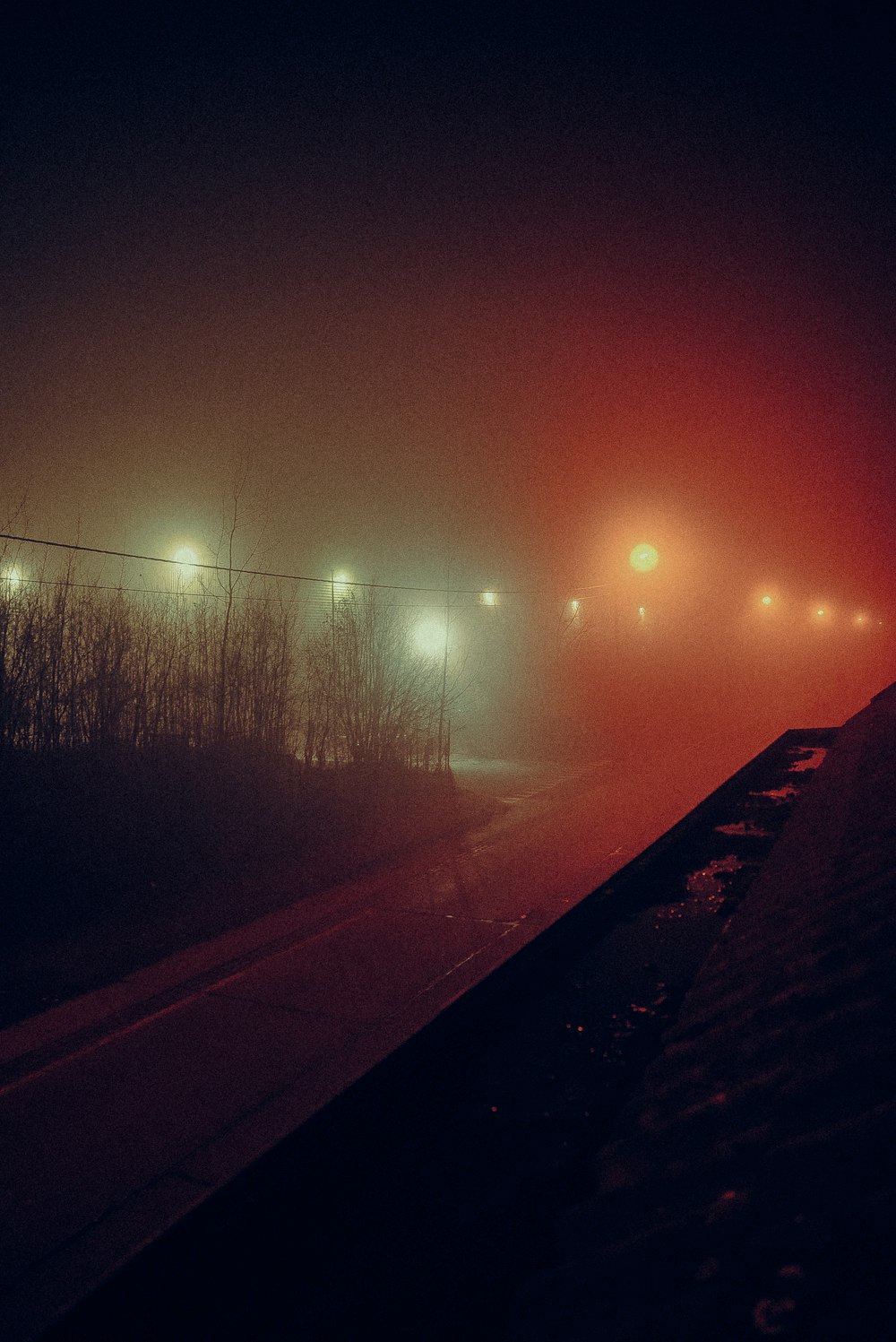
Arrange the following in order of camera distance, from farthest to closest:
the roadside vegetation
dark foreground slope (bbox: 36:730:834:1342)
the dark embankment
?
1. the roadside vegetation
2. the dark embankment
3. dark foreground slope (bbox: 36:730:834:1342)

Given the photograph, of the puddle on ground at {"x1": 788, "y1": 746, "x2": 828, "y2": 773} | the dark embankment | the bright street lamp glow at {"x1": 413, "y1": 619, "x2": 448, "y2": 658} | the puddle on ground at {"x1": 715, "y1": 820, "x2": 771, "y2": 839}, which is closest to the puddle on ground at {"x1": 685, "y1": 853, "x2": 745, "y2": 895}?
the puddle on ground at {"x1": 715, "y1": 820, "x2": 771, "y2": 839}

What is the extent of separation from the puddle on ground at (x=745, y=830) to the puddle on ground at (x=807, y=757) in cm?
406

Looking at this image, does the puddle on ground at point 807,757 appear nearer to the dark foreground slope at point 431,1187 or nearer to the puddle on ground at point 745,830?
the puddle on ground at point 745,830

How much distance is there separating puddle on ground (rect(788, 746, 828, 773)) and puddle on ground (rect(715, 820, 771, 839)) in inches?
160

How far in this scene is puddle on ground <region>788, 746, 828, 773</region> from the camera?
557 inches

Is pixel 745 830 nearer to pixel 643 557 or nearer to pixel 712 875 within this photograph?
pixel 712 875

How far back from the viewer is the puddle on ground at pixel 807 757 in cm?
1414

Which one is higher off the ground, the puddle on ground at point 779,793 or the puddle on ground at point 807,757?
the puddle on ground at point 807,757

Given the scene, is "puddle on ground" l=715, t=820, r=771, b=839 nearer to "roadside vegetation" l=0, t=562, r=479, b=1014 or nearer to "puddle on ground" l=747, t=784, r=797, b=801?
"puddle on ground" l=747, t=784, r=797, b=801

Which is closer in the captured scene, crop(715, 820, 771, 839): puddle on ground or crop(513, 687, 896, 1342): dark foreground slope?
crop(513, 687, 896, 1342): dark foreground slope

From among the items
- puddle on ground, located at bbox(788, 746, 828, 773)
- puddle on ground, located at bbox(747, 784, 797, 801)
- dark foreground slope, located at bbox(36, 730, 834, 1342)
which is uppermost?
puddle on ground, located at bbox(788, 746, 828, 773)

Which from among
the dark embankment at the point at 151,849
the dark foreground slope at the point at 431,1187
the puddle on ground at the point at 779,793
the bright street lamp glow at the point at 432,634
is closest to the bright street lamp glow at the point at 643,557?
the puddle on ground at the point at 779,793

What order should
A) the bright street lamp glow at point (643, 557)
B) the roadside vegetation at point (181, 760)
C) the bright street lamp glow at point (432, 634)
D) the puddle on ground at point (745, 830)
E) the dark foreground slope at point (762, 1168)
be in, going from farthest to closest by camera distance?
the bright street lamp glow at point (432, 634), the bright street lamp glow at point (643, 557), the puddle on ground at point (745, 830), the roadside vegetation at point (181, 760), the dark foreground slope at point (762, 1168)

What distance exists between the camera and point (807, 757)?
50.2 ft
